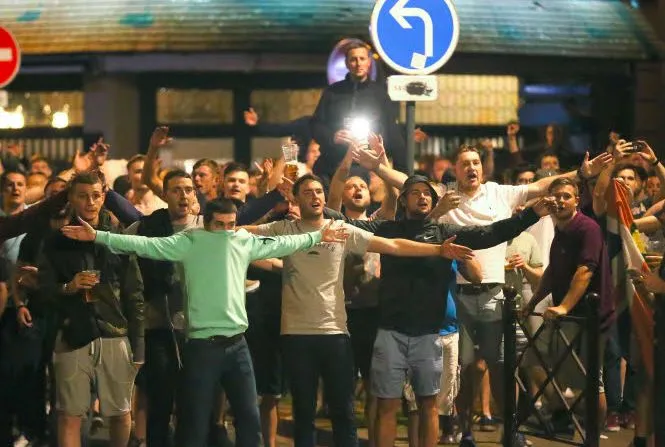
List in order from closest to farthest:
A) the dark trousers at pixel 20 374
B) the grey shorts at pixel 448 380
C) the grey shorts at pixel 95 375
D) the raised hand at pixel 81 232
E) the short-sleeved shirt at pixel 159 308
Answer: the raised hand at pixel 81 232, the grey shorts at pixel 95 375, the short-sleeved shirt at pixel 159 308, the dark trousers at pixel 20 374, the grey shorts at pixel 448 380

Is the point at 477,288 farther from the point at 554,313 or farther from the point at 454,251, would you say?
the point at 454,251

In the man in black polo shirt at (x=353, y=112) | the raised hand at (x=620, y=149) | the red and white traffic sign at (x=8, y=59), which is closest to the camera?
the raised hand at (x=620, y=149)

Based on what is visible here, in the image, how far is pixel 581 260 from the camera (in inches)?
513

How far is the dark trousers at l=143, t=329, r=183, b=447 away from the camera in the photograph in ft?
39.3

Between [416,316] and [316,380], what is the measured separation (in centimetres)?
84

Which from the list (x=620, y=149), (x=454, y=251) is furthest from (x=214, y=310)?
(x=620, y=149)

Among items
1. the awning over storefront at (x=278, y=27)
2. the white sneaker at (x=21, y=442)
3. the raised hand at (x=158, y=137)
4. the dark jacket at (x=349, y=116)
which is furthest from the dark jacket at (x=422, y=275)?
the awning over storefront at (x=278, y=27)

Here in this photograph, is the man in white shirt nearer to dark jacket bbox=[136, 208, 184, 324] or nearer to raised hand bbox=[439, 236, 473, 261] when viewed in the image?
raised hand bbox=[439, 236, 473, 261]

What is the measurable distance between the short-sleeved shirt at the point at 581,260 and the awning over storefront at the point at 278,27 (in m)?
7.33

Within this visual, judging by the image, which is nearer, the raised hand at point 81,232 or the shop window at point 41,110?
the raised hand at point 81,232

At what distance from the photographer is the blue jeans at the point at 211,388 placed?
1123 cm

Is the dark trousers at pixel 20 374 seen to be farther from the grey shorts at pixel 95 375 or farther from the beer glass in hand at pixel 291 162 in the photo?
the beer glass in hand at pixel 291 162

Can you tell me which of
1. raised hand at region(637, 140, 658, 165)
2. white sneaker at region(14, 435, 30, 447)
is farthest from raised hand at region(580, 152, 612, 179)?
white sneaker at region(14, 435, 30, 447)

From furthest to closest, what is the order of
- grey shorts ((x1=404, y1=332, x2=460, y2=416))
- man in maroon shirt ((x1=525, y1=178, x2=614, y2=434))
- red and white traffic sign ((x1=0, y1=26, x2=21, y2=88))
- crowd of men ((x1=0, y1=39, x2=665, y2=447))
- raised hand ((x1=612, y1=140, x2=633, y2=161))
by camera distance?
red and white traffic sign ((x1=0, y1=26, x2=21, y2=88)) → man in maroon shirt ((x1=525, y1=178, x2=614, y2=434)) → grey shorts ((x1=404, y1=332, x2=460, y2=416)) → raised hand ((x1=612, y1=140, x2=633, y2=161)) → crowd of men ((x1=0, y1=39, x2=665, y2=447))
